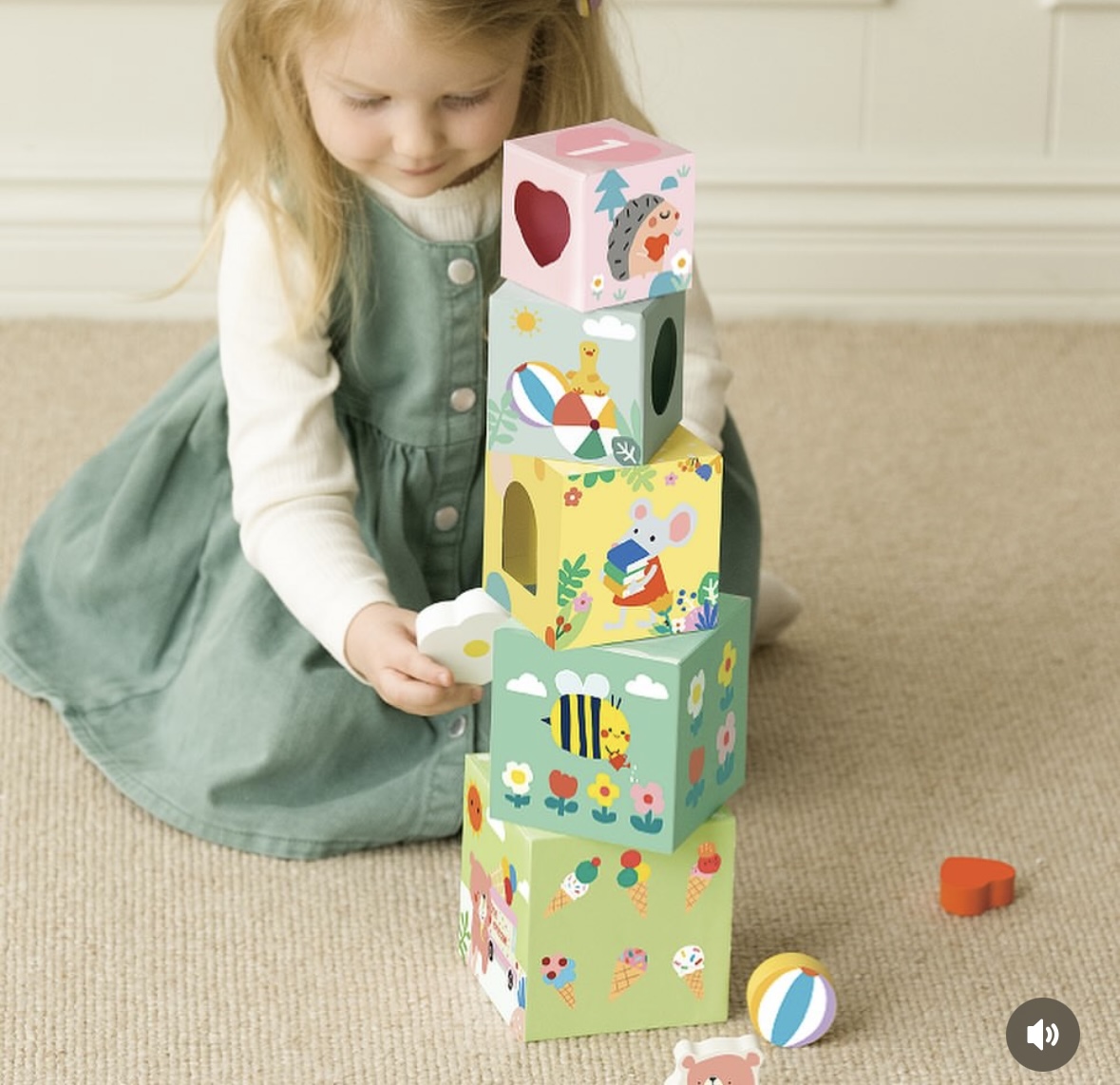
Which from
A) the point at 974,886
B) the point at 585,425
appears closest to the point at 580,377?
the point at 585,425

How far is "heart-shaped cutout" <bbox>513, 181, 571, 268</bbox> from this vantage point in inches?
39.3

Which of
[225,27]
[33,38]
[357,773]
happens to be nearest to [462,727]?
[357,773]

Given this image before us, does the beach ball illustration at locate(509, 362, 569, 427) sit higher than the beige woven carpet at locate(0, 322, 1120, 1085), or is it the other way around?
the beach ball illustration at locate(509, 362, 569, 427)

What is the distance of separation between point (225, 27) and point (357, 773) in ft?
1.63

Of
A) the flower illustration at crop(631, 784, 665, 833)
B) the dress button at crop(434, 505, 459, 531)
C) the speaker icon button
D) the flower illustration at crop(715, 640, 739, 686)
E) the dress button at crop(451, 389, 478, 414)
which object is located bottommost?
the speaker icon button

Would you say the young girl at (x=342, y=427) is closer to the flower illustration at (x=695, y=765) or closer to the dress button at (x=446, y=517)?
the dress button at (x=446, y=517)

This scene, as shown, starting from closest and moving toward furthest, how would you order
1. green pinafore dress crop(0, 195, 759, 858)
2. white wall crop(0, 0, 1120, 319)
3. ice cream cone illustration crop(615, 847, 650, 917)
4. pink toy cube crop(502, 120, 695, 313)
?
pink toy cube crop(502, 120, 695, 313), ice cream cone illustration crop(615, 847, 650, 917), green pinafore dress crop(0, 195, 759, 858), white wall crop(0, 0, 1120, 319)

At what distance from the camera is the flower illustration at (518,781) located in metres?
1.08

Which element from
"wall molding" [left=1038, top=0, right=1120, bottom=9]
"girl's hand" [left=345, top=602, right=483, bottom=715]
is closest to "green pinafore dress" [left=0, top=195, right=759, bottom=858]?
"girl's hand" [left=345, top=602, right=483, bottom=715]

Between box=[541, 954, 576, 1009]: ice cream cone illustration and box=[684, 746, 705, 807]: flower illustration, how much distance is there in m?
0.11

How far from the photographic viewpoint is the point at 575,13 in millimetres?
1257

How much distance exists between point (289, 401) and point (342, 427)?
84 millimetres

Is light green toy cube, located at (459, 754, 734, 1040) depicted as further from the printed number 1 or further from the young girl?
the printed number 1

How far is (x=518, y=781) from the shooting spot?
3.54 feet
